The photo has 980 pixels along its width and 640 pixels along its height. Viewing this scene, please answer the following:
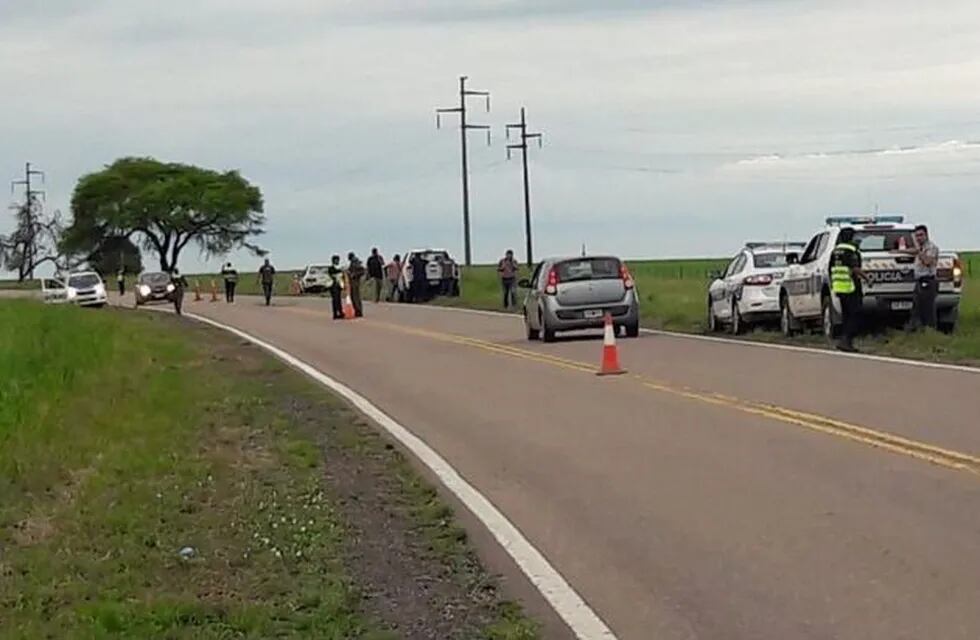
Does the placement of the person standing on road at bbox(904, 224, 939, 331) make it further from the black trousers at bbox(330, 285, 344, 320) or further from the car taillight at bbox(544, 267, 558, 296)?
the black trousers at bbox(330, 285, 344, 320)

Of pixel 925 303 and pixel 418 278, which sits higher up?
pixel 925 303

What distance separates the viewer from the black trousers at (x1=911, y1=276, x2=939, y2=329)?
25922 millimetres

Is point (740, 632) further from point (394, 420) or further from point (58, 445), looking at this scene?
point (394, 420)

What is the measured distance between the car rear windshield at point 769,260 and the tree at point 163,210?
8373 centimetres

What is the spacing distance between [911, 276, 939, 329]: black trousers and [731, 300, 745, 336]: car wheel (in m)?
4.92

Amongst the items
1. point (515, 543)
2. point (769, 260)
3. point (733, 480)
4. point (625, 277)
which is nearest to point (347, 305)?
point (625, 277)

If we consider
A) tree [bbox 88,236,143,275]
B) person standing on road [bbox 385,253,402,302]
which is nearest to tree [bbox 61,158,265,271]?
tree [bbox 88,236,143,275]

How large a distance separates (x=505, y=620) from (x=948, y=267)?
1891 centimetres

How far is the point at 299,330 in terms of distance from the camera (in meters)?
39.7

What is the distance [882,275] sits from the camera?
2630cm

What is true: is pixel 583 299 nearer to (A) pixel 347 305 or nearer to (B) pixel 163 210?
(A) pixel 347 305

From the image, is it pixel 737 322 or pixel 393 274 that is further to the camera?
pixel 393 274

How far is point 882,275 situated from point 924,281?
0.69m

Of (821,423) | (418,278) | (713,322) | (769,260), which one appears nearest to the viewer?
(821,423)
